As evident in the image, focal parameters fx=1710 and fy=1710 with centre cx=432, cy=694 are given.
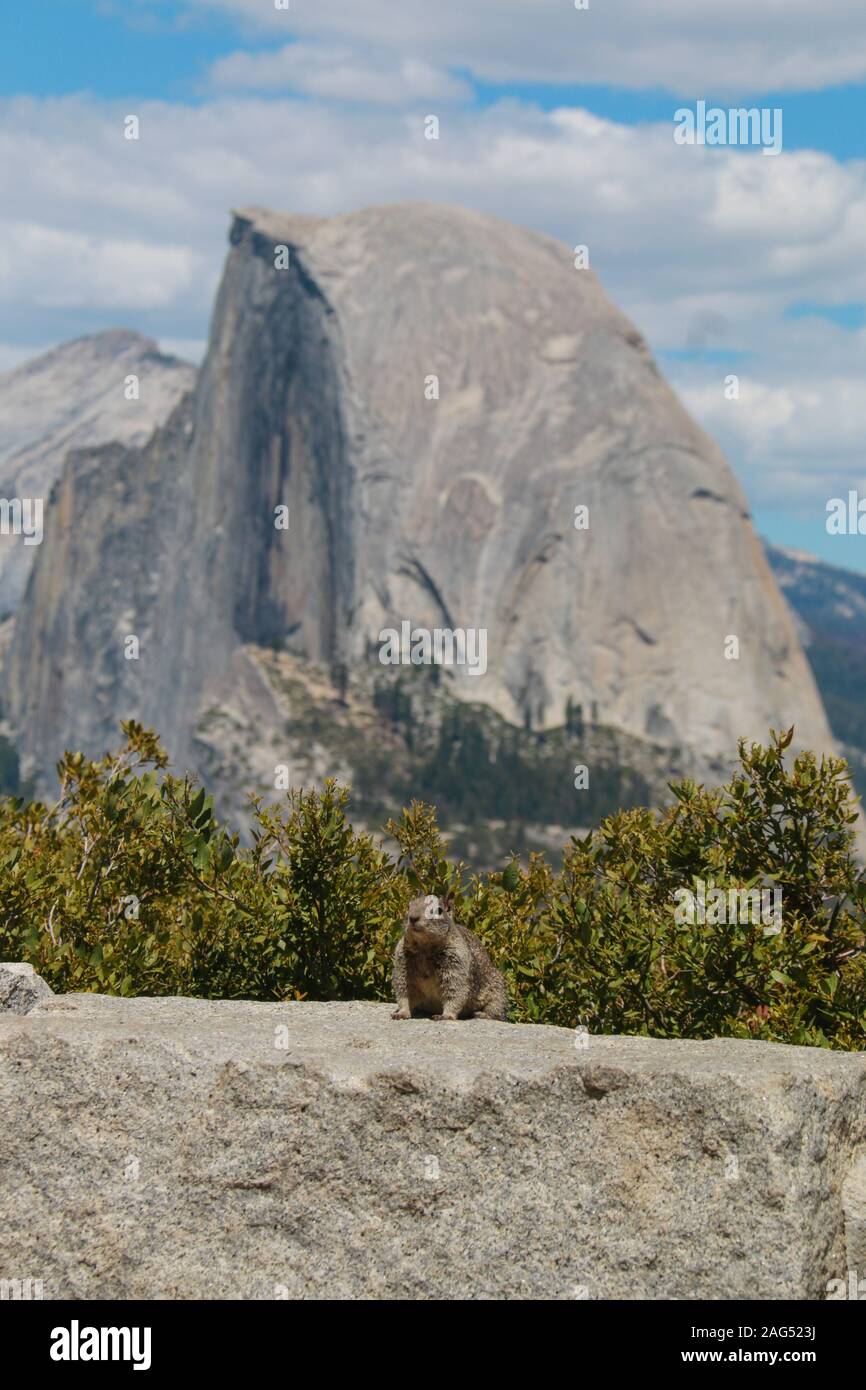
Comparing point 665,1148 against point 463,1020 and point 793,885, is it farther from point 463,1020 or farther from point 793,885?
point 793,885

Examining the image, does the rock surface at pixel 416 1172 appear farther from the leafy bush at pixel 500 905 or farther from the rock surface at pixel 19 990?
the leafy bush at pixel 500 905

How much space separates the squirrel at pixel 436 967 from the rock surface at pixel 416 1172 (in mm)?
1756

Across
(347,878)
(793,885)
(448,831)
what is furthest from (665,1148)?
(448,831)

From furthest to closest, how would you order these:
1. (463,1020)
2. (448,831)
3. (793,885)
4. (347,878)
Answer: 1. (448,831)
2. (347,878)
3. (793,885)
4. (463,1020)

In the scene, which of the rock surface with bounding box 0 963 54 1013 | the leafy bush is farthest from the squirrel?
the rock surface with bounding box 0 963 54 1013

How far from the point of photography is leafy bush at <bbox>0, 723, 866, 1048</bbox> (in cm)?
1745

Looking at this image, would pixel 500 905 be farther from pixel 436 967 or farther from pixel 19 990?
pixel 19 990

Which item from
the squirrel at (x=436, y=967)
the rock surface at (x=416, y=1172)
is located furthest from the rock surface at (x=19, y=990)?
the squirrel at (x=436, y=967)

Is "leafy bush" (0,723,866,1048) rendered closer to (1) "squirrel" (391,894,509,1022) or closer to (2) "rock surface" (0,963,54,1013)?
(2) "rock surface" (0,963,54,1013)

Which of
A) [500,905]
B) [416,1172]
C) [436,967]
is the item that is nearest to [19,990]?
[436,967]

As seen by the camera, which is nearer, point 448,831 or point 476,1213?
point 476,1213
